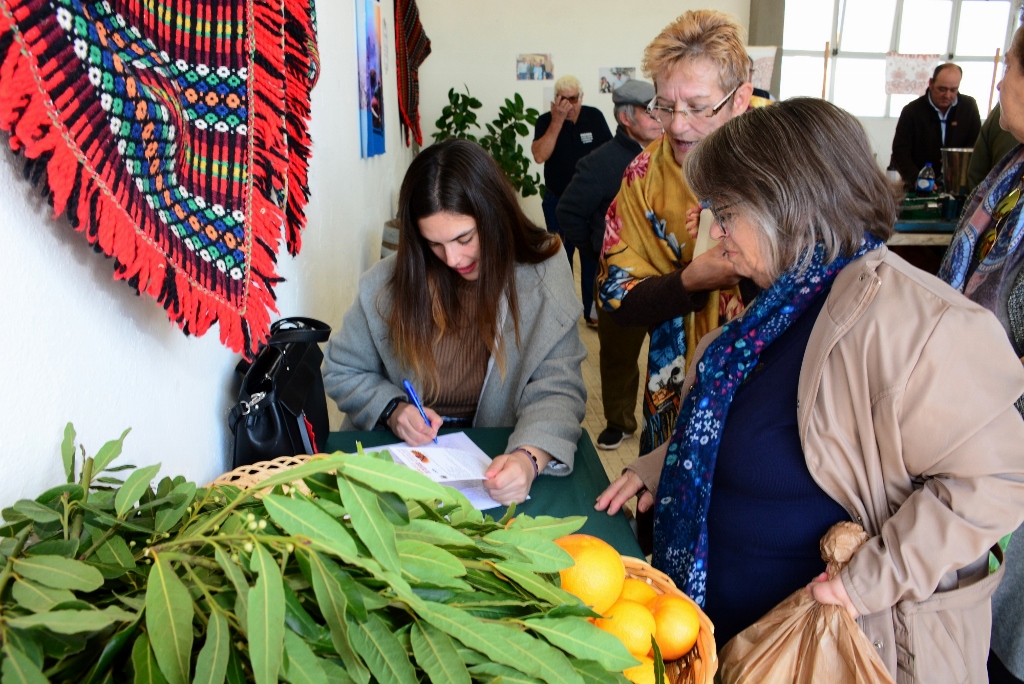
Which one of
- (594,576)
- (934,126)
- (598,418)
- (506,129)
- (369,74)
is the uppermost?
(369,74)

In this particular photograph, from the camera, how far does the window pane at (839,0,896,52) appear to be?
305 inches

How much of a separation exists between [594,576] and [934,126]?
19.3 ft

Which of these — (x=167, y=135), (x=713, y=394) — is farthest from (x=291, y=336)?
(x=713, y=394)

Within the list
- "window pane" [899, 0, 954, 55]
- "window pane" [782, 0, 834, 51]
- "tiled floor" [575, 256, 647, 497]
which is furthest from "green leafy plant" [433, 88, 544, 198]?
"window pane" [899, 0, 954, 55]

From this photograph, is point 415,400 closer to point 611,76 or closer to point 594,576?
point 594,576

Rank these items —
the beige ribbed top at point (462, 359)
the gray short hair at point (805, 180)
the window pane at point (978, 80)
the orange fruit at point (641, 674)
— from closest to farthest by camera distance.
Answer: the orange fruit at point (641, 674), the gray short hair at point (805, 180), the beige ribbed top at point (462, 359), the window pane at point (978, 80)

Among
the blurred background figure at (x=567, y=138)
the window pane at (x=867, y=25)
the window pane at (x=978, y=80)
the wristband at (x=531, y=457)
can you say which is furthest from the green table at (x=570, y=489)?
the window pane at (x=978, y=80)

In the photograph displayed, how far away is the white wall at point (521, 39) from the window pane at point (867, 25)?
4.22 ft

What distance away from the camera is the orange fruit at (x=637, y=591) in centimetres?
94

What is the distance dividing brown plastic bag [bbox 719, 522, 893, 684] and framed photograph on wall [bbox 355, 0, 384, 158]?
2753 millimetres

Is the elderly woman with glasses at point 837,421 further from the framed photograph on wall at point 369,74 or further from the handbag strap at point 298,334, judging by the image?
the framed photograph on wall at point 369,74

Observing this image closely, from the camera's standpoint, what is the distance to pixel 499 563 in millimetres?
659

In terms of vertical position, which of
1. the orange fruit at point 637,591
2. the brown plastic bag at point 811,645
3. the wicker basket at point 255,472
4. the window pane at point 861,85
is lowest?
the brown plastic bag at point 811,645

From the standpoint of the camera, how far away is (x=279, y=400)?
128cm
